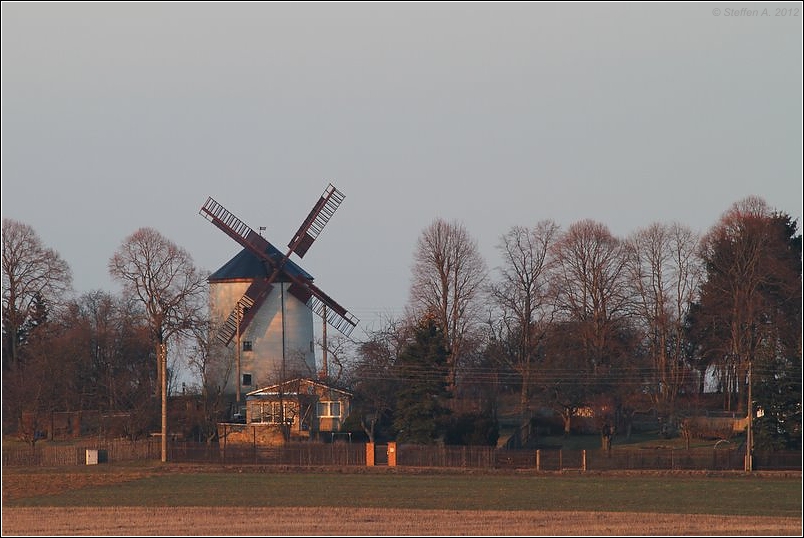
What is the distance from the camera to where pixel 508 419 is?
222ft

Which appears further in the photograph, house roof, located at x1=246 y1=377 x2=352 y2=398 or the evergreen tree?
house roof, located at x1=246 y1=377 x2=352 y2=398

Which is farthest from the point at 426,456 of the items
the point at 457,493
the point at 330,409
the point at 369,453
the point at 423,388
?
the point at 457,493

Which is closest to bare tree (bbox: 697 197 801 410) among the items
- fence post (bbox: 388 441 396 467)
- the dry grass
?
fence post (bbox: 388 441 396 467)

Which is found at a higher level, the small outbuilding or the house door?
the small outbuilding

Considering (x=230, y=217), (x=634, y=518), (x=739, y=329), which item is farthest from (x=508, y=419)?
(x=634, y=518)

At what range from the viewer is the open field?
96.9ft

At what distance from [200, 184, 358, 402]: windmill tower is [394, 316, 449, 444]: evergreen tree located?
8.79 m

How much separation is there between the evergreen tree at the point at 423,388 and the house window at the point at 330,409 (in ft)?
16.4

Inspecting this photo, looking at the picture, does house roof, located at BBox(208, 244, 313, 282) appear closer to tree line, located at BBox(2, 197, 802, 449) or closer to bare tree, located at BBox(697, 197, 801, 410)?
tree line, located at BBox(2, 197, 802, 449)

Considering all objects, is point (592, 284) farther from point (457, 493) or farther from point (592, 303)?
point (457, 493)

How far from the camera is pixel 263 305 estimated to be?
67.2 meters

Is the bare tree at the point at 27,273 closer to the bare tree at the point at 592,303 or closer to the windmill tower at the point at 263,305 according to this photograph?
the windmill tower at the point at 263,305

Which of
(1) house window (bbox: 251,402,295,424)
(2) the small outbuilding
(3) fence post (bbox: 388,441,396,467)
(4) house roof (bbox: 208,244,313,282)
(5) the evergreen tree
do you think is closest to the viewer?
(3) fence post (bbox: 388,441,396,467)

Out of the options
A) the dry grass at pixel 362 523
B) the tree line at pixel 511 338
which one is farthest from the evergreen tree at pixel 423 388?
the dry grass at pixel 362 523
